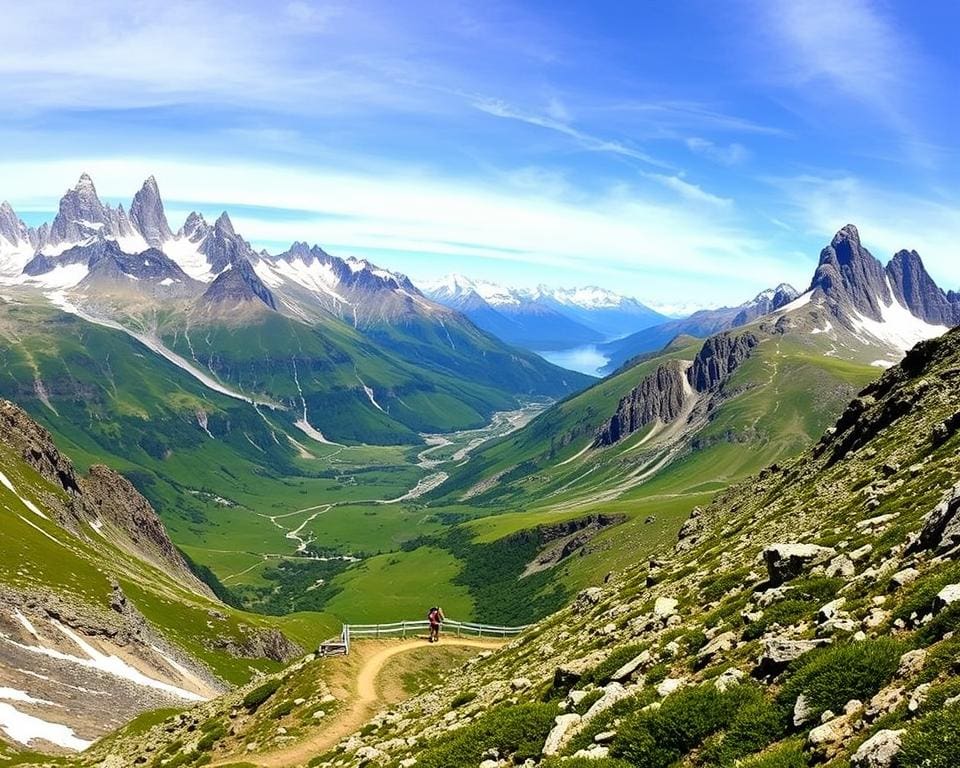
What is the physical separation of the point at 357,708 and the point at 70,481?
166157mm

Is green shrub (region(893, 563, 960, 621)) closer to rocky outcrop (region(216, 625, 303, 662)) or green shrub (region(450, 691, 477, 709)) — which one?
green shrub (region(450, 691, 477, 709))

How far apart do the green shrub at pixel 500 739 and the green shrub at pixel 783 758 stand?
894 cm

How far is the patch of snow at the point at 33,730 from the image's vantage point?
67000 millimetres

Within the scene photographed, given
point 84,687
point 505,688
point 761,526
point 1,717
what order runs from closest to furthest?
point 505,688, point 761,526, point 1,717, point 84,687

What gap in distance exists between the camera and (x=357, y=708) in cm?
4675

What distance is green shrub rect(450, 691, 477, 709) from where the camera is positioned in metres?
36.8

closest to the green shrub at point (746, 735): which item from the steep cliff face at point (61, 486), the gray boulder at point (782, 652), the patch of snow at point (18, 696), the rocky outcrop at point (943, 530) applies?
the gray boulder at point (782, 652)

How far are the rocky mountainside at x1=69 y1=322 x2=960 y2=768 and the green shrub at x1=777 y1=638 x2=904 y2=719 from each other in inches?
1.6

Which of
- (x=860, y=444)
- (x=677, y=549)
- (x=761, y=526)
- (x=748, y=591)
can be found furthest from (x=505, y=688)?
(x=860, y=444)

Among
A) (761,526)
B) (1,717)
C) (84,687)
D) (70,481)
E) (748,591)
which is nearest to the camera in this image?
(748,591)

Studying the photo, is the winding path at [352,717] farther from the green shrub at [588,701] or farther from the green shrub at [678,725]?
the green shrub at [678,725]

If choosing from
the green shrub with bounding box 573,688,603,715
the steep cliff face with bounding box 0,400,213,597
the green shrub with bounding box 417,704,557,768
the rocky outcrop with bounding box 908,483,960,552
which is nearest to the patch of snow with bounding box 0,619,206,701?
the steep cliff face with bounding box 0,400,213,597

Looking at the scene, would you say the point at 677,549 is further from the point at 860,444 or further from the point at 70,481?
the point at 70,481

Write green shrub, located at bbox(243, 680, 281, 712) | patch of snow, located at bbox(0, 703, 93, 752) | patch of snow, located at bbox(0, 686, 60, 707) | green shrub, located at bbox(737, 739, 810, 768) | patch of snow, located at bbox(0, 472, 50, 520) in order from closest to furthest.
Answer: green shrub, located at bbox(737, 739, 810, 768), green shrub, located at bbox(243, 680, 281, 712), patch of snow, located at bbox(0, 703, 93, 752), patch of snow, located at bbox(0, 686, 60, 707), patch of snow, located at bbox(0, 472, 50, 520)
